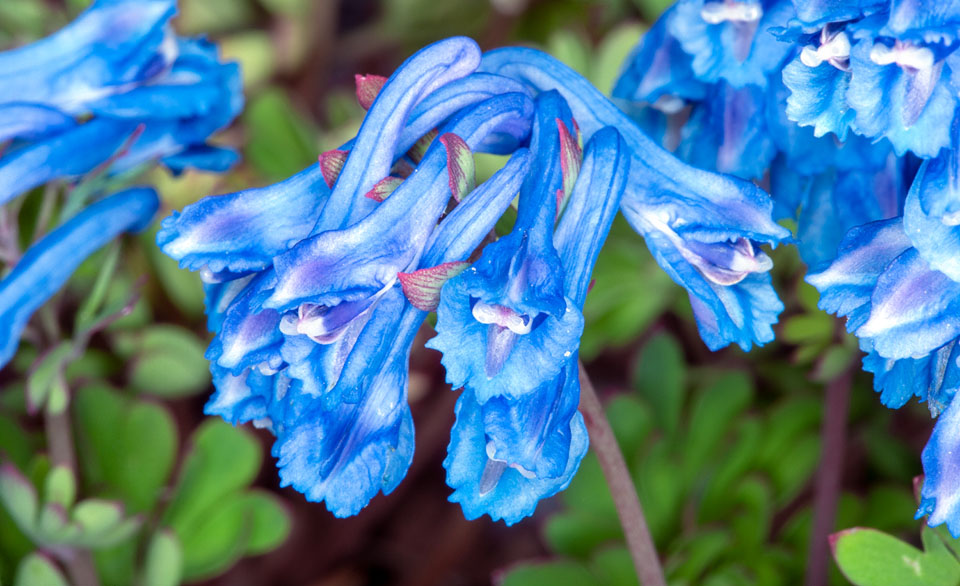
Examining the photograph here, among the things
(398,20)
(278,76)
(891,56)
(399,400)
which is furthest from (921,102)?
(278,76)

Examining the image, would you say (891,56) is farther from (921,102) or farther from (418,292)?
(418,292)

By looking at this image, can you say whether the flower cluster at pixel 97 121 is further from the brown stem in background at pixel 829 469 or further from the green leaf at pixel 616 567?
the brown stem in background at pixel 829 469

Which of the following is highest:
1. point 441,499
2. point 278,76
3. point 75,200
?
point 75,200

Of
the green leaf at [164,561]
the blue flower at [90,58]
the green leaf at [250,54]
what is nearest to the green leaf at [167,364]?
the green leaf at [164,561]

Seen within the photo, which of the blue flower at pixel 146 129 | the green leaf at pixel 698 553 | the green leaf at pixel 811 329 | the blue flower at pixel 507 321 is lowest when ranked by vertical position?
the green leaf at pixel 698 553

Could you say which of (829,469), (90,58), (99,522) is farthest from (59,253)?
(829,469)

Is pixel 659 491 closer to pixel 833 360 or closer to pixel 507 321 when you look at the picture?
pixel 833 360

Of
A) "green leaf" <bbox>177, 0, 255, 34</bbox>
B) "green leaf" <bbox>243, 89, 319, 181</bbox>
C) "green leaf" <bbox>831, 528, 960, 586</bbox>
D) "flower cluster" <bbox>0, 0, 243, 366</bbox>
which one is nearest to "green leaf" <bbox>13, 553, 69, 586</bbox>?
"flower cluster" <bbox>0, 0, 243, 366</bbox>
